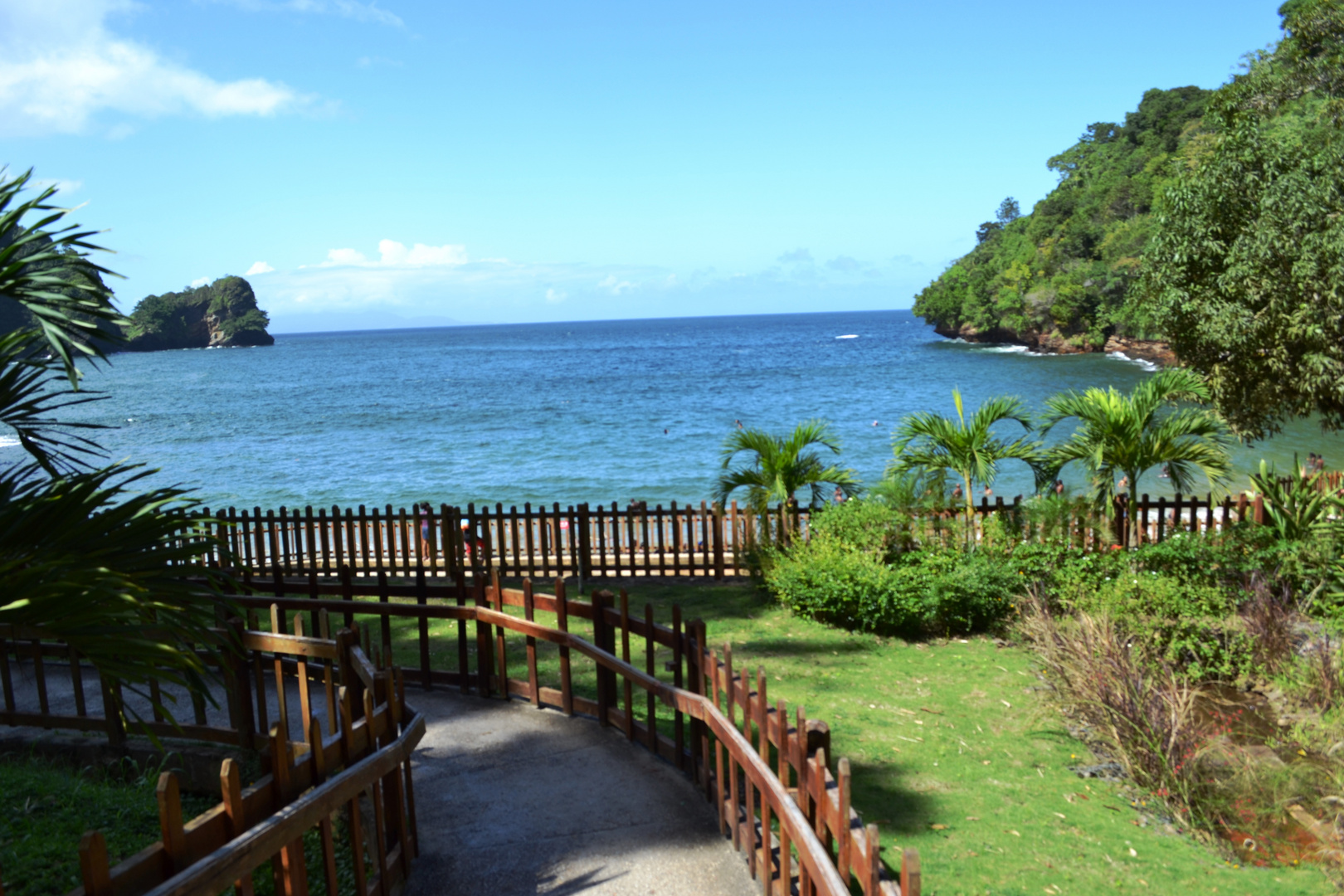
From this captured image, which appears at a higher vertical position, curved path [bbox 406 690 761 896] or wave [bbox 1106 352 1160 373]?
curved path [bbox 406 690 761 896]

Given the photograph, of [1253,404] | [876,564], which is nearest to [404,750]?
[876,564]

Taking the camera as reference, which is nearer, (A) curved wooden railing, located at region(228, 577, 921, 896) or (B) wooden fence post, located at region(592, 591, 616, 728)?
(A) curved wooden railing, located at region(228, 577, 921, 896)

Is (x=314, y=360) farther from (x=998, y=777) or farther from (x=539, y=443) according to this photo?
(x=998, y=777)

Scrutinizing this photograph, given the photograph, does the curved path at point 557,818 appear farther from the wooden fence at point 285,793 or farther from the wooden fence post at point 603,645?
the wooden fence at point 285,793

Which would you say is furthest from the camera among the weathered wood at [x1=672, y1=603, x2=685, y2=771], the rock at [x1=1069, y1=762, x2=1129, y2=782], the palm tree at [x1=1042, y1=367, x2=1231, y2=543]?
the palm tree at [x1=1042, y1=367, x2=1231, y2=543]

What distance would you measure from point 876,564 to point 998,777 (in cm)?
441

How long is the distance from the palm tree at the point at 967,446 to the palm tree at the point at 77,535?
31.8 ft

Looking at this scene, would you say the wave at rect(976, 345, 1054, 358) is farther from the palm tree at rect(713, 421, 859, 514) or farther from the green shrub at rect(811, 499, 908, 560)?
the green shrub at rect(811, 499, 908, 560)

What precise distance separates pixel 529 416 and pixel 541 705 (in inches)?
1873

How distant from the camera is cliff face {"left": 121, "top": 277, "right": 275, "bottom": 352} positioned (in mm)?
176750

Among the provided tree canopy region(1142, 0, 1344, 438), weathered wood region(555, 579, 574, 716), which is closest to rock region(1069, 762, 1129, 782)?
weathered wood region(555, 579, 574, 716)

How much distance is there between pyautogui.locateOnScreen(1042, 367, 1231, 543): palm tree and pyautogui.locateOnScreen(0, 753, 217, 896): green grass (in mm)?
10268

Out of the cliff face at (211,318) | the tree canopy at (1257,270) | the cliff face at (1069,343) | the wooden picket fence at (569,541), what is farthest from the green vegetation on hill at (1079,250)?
the cliff face at (211,318)

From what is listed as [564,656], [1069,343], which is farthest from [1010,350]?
[564,656]
